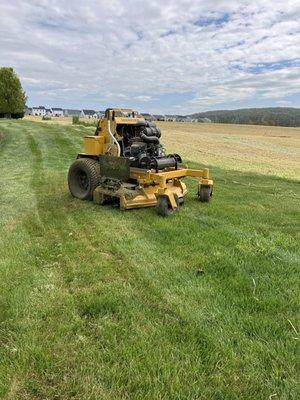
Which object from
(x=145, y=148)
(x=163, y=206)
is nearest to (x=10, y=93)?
(x=145, y=148)

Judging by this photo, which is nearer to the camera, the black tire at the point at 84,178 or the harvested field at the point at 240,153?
the black tire at the point at 84,178

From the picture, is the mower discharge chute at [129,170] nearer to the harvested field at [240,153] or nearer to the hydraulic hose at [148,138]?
the hydraulic hose at [148,138]

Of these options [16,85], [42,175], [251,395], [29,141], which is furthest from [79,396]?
[16,85]

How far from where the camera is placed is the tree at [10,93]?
2073 inches

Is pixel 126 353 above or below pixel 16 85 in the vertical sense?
below

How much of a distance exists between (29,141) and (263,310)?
1977 cm

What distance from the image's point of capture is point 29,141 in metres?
21.9

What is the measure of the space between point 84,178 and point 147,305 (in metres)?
5.40

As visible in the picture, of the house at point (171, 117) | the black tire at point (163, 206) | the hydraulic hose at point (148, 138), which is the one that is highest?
the hydraulic hose at point (148, 138)

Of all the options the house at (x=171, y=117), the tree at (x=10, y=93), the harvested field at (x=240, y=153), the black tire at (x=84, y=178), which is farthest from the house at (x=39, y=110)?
the black tire at (x=84, y=178)

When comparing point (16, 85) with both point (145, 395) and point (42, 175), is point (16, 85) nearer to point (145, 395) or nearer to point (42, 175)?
point (42, 175)

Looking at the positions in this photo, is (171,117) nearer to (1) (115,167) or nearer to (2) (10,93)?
(2) (10,93)

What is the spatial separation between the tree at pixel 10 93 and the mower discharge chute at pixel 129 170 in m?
47.9

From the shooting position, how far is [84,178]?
905 cm
